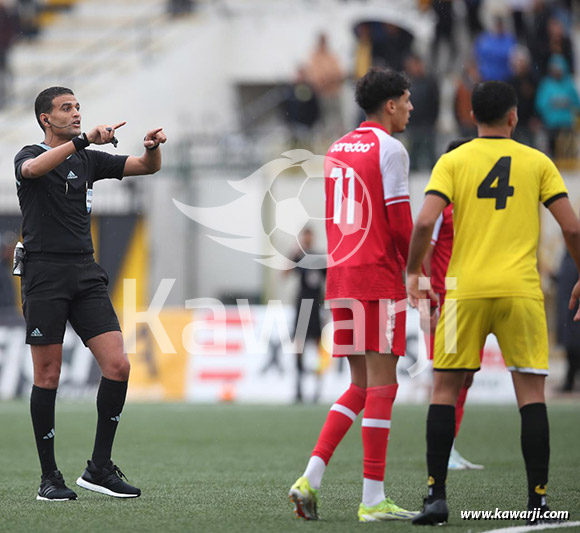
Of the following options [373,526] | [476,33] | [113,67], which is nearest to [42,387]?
[373,526]

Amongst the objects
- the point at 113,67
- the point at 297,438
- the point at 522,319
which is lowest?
the point at 297,438

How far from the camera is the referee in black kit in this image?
22.1 ft

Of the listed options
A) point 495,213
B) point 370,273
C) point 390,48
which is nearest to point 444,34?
point 390,48

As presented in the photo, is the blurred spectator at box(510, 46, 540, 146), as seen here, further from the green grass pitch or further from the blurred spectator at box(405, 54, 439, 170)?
the green grass pitch

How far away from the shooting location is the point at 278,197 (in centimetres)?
1908

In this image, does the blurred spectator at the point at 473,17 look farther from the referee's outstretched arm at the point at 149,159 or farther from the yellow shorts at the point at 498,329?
the yellow shorts at the point at 498,329

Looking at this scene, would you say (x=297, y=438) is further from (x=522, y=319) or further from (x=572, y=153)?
(x=572, y=153)

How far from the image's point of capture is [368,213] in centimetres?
619

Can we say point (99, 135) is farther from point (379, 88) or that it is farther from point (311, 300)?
point (311, 300)

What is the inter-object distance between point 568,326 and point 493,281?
9.74 m

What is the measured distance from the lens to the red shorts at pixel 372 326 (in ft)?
20.0

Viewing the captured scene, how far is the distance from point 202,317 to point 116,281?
2.95 meters

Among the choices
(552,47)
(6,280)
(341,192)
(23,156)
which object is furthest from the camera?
(552,47)

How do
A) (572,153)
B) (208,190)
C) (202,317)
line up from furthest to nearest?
(208,190), (572,153), (202,317)
